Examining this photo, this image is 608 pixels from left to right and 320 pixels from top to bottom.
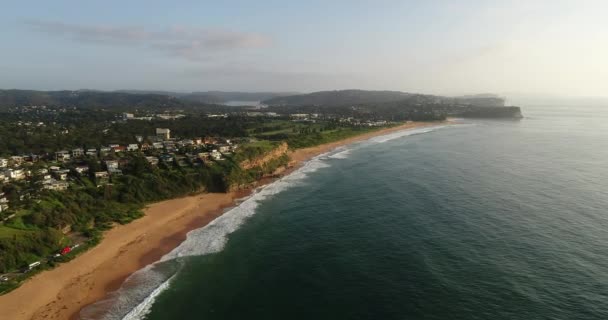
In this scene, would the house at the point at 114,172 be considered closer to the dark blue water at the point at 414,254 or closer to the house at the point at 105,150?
the house at the point at 105,150

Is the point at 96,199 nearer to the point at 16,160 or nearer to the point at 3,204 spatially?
the point at 3,204

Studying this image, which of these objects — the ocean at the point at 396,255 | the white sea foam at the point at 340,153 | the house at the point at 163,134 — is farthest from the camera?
the house at the point at 163,134

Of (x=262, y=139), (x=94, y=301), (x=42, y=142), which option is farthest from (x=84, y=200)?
(x=262, y=139)

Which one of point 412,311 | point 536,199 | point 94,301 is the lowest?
point 94,301

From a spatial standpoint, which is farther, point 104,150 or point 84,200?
point 104,150

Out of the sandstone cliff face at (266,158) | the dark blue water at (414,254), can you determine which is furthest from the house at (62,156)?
the dark blue water at (414,254)

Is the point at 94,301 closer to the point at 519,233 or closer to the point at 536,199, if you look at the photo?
the point at 519,233

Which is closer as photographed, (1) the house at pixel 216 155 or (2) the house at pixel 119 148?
(1) the house at pixel 216 155
